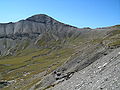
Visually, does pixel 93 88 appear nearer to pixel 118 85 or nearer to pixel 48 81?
pixel 118 85

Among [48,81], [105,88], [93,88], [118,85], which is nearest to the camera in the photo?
[118,85]

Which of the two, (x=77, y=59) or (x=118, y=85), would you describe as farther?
(x=77, y=59)

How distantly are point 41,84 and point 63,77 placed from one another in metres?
8.57

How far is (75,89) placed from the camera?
23.2 meters

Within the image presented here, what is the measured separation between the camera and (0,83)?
4031 inches

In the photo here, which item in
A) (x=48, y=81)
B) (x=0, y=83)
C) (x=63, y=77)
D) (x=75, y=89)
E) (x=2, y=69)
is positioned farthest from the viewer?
(x=2, y=69)

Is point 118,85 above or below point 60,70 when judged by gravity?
above

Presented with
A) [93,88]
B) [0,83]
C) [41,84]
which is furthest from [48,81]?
[0,83]

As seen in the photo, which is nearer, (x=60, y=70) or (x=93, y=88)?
(x=93, y=88)

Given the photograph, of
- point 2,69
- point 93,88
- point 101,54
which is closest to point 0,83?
Result: point 2,69

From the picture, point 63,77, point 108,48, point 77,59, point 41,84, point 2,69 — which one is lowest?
point 2,69

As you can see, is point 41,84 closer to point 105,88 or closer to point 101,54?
point 101,54

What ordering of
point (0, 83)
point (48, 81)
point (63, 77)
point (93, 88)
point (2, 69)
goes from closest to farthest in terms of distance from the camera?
1. point (93, 88)
2. point (63, 77)
3. point (48, 81)
4. point (0, 83)
5. point (2, 69)

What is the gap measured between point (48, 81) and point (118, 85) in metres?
27.1
